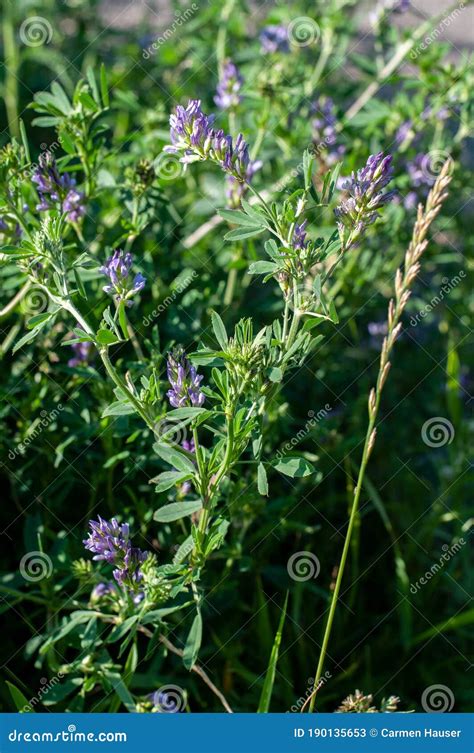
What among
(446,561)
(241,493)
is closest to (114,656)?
(241,493)

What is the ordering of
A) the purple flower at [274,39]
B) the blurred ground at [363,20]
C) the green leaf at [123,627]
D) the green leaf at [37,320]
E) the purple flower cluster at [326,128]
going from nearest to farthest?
the green leaf at [37,320] < the green leaf at [123,627] < the purple flower cluster at [326,128] < the purple flower at [274,39] < the blurred ground at [363,20]

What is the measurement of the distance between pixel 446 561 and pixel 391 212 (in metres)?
1.20

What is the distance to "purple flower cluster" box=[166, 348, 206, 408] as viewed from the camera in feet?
6.07

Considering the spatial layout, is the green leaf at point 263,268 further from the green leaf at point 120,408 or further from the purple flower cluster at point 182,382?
the green leaf at point 120,408

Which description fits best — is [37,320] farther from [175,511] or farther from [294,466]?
[294,466]

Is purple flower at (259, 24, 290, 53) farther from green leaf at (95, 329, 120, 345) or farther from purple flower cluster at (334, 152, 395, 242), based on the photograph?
green leaf at (95, 329, 120, 345)

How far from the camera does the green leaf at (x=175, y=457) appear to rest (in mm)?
1918

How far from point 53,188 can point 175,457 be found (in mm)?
755

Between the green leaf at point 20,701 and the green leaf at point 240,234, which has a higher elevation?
the green leaf at point 240,234

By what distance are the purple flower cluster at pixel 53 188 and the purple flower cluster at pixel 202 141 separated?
0.39 metres

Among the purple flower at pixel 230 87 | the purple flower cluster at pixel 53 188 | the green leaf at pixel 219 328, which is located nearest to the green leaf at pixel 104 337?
the green leaf at pixel 219 328

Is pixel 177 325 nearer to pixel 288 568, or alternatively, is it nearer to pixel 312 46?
pixel 288 568

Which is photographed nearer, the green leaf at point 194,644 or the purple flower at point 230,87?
the green leaf at point 194,644

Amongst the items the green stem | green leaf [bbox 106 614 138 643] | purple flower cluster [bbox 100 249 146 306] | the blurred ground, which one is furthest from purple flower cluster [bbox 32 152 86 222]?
the blurred ground
